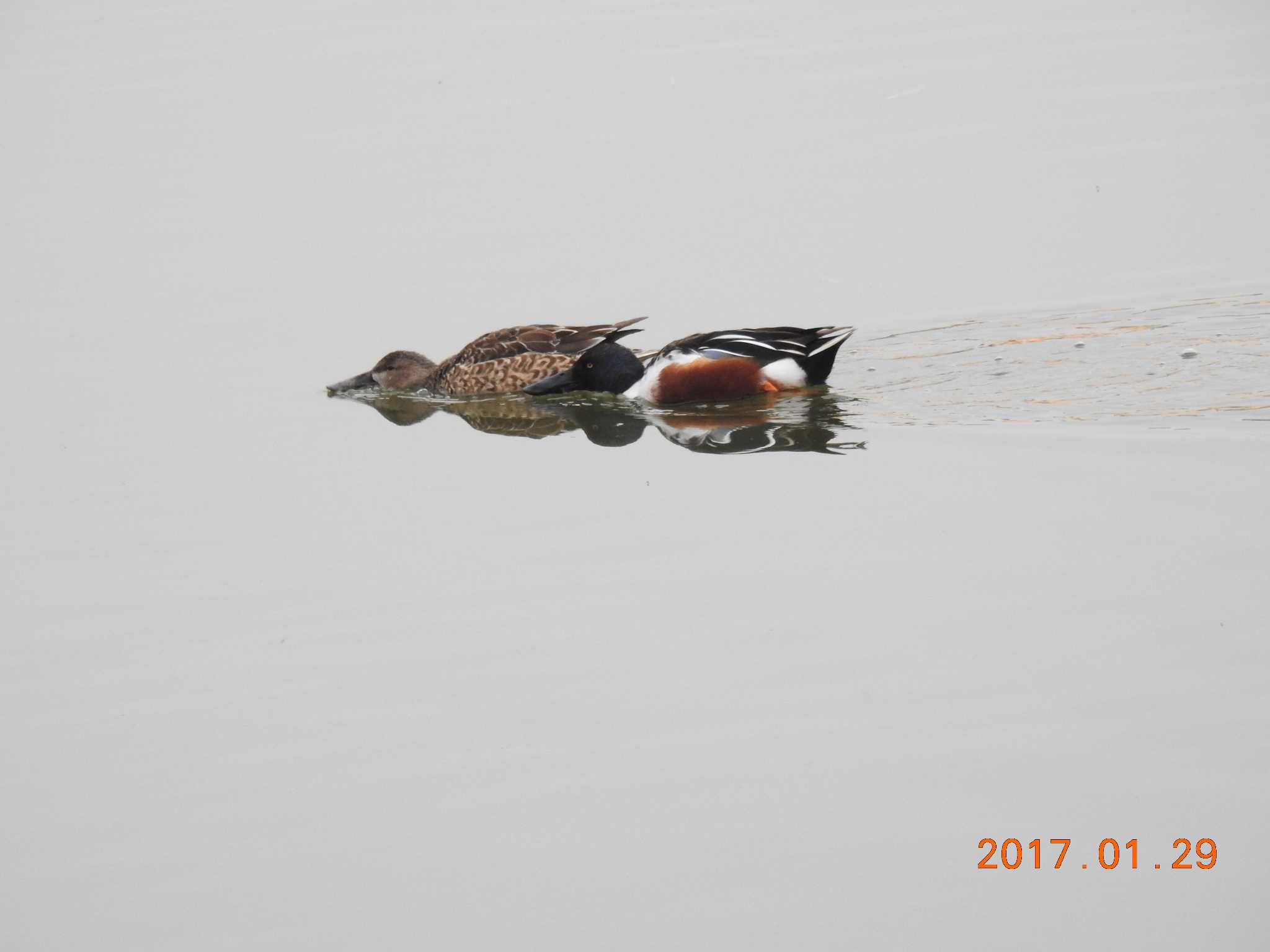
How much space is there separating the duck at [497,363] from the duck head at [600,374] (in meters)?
0.10

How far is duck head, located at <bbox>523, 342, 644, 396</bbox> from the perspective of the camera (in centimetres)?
1223

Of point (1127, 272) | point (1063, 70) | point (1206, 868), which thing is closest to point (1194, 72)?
point (1063, 70)

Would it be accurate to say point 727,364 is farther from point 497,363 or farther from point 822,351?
point 497,363

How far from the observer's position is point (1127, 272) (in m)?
12.8

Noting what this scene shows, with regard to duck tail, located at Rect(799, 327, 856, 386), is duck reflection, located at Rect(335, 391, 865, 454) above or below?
below

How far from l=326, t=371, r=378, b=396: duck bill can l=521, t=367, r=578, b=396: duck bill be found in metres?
1.21

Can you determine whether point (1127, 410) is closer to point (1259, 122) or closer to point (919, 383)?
point (919, 383)

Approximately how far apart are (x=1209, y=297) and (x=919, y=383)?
2513 mm

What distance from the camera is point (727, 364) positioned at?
1169cm

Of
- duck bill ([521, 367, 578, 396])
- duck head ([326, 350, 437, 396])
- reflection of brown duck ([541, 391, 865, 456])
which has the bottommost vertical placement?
reflection of brown duck ([541, 391, 865, 456])

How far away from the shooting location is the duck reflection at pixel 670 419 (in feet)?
34.5

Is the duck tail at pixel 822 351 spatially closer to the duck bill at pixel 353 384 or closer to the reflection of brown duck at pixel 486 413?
the reflection of brown duck at pixel 486 413

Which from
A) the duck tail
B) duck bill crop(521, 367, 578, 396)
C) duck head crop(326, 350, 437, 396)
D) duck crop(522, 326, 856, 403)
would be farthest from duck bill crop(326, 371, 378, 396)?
the duck tail

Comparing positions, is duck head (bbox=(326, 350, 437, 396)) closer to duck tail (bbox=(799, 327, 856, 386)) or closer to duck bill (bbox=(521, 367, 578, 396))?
duck bill (bbox=(521, 367, 578, 396))
